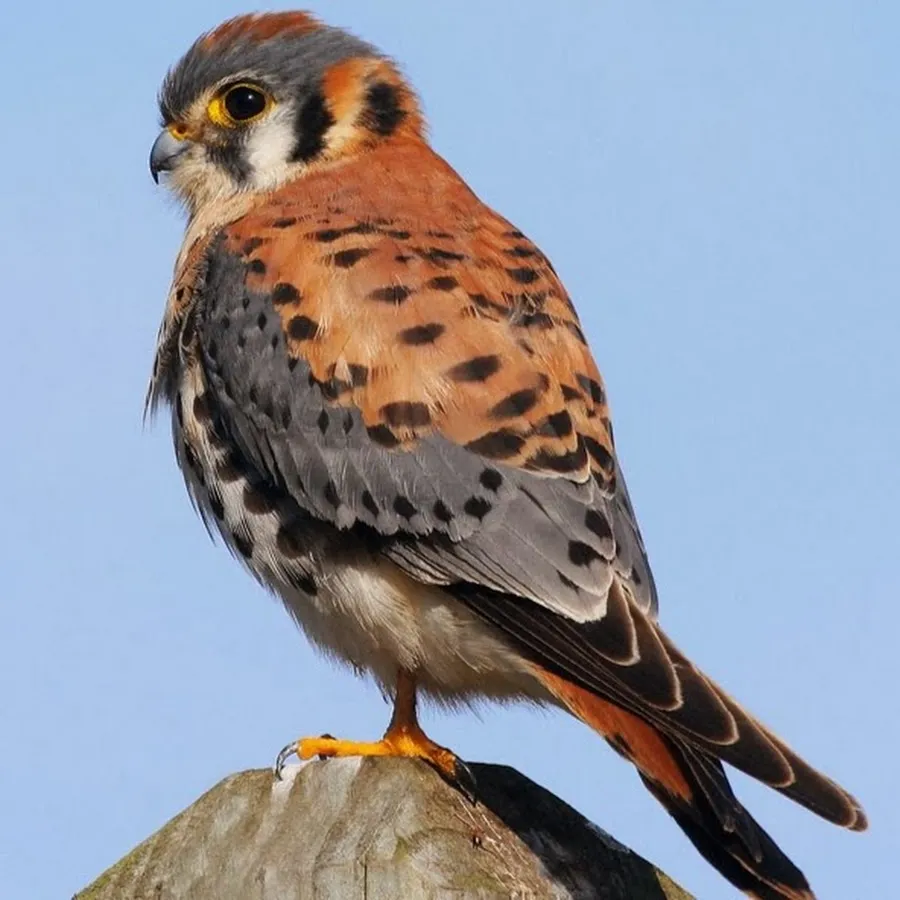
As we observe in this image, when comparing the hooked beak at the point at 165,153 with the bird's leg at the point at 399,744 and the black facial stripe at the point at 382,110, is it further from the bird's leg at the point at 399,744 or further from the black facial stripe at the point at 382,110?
the bird's leg at the point at 399,744

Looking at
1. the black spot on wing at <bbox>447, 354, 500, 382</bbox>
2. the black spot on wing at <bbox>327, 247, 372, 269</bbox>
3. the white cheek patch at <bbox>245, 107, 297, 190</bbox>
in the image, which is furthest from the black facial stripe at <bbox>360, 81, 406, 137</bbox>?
the black spot on wing at <bbox>447, 354, 500, 382</bbox>

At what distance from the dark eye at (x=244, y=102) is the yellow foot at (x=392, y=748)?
2549 mm

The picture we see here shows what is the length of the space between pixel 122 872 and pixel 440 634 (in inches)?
63.6

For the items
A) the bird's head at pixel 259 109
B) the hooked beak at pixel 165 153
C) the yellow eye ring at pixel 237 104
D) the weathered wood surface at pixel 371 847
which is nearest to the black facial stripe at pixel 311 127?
the bird's head at pixel 259 109

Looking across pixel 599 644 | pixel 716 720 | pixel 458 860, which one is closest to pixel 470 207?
pixel 599 644

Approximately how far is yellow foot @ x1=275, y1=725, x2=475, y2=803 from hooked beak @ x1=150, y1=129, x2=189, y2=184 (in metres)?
2.53

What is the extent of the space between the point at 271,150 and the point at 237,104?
292 mm

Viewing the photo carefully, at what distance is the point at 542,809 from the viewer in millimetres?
3463

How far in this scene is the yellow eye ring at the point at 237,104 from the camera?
255 inches

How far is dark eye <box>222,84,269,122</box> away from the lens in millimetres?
6461

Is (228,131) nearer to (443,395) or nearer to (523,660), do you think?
(443,395)

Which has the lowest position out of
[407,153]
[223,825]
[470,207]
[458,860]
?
[458,860]

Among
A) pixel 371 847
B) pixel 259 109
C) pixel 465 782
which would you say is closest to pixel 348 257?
pixel 259 109

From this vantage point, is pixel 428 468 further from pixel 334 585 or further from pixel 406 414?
pixel 334 585
